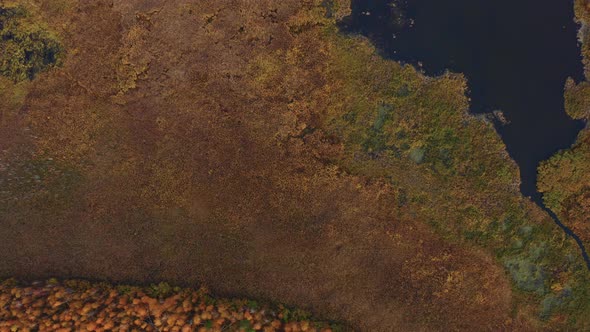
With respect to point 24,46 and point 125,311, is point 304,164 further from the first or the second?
point 24,46

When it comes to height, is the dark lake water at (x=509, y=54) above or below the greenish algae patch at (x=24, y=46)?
above

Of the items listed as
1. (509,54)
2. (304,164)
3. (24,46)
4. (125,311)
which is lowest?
(125,311)

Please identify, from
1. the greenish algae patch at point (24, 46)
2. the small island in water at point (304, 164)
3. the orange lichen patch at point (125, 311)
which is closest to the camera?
the orange lichen patch at point (125, 311)

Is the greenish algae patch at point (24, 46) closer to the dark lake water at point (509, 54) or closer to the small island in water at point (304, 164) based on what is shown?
the small island in water at point (304, 164)

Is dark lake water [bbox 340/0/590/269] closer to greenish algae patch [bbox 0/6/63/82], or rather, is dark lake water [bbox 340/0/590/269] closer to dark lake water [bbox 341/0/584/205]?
dark lake water [bbox 341/0/584/205]

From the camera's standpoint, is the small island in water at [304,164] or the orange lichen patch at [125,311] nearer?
the orange lichen patch at [125,311]

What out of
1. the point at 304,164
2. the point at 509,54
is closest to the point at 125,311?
the point at 304,164

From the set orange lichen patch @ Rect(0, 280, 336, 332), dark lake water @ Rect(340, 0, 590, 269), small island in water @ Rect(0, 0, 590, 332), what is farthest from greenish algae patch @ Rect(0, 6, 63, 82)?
dark lake water @ Rect(340, 0, 590, 269)

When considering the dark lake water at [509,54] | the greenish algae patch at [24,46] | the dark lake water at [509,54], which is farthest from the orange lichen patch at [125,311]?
the dark lake water at [509,54]
